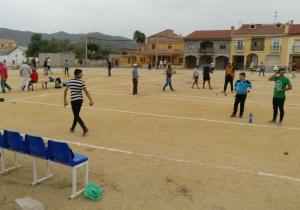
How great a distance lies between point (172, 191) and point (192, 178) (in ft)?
2.11

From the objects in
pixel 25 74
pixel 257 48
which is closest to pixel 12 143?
pixel 25 74

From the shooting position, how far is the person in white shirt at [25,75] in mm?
18484

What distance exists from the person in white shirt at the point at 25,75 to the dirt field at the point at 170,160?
650 cm

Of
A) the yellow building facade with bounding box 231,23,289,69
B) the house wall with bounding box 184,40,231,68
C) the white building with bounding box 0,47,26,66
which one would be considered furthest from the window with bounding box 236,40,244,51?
the white building with bounding box 0,47,26,66

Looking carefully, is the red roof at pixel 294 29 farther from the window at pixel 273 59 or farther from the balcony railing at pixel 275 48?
the window at pixel 273 59

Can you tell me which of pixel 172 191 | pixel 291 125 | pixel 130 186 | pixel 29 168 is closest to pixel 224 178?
pixel 172 191

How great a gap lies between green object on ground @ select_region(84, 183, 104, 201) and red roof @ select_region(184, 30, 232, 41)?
203ft

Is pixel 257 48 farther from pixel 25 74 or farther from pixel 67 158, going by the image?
pixel 67 158

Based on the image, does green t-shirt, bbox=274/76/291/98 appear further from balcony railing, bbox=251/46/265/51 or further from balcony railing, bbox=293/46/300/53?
balcony railing, bbox=251/46/265/51

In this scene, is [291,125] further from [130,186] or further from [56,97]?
[56,97]

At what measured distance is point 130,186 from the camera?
543 centimetres

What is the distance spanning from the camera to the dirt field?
4.99m

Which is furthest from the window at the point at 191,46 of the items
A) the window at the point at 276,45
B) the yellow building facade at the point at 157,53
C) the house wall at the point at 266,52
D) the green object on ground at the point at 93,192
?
the green object on ground at the point at 93,192

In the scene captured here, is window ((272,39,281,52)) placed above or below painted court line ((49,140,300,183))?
above
